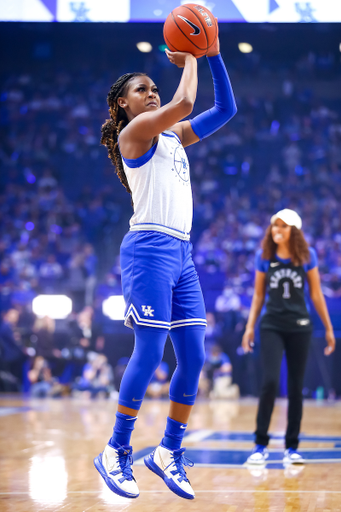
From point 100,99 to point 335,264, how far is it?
5.49 m

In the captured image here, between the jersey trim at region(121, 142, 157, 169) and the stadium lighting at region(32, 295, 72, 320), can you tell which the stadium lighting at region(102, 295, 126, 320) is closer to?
the stadium lighting at region(32, 295, 72, 320)

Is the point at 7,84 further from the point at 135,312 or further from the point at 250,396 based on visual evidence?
the point at 135,312

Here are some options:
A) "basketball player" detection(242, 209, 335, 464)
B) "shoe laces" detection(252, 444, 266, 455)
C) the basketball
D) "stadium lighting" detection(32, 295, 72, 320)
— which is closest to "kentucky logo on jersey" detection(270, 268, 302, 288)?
"basketball player" detection(242, 209, 335, 464)

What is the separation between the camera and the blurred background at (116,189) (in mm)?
8828

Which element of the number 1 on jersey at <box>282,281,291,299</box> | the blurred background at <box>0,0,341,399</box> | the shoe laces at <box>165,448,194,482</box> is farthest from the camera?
the blurred background at <box>0,0,341,399</box>

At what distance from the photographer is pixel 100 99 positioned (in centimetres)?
1091

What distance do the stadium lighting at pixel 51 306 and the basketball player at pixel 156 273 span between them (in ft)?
22.9

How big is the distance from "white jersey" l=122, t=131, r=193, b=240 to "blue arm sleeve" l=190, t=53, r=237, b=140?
26 centimetres

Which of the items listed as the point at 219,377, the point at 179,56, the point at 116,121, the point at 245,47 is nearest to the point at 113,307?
the point at 219,377

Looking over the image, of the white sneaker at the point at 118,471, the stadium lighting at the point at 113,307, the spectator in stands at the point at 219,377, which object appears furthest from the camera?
the stadium lighting at the point at 113,307

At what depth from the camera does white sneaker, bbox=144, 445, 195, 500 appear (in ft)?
7.20

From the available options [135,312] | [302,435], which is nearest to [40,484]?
[135,312]

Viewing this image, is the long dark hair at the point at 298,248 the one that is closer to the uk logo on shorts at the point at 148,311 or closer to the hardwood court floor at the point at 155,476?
the hardwood court floor at the point at 155,476

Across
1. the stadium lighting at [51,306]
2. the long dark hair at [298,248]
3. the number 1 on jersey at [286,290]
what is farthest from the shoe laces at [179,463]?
the stadium lighting at [51,306]
